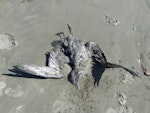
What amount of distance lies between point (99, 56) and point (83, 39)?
0.87 metres

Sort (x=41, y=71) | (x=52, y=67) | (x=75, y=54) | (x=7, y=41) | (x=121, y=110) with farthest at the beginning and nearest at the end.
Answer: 1. (x=7, y=41)
2. (x=75, y=54)
3. (x=52, y=67)
4. (x=41, y=71)
5. (x=121, y=110)

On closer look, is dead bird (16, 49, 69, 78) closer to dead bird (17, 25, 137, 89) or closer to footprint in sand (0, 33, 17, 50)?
dead bird (17, 25, 137, 89)

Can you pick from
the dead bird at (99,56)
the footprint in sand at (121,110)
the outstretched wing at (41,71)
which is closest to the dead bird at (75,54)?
the dead bird at (99,56)

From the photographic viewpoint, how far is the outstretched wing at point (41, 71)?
8.22m

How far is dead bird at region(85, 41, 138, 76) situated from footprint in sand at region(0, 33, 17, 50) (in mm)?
1914

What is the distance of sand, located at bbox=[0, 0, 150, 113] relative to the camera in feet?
26.6

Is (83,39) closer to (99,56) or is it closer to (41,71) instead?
(99,56)

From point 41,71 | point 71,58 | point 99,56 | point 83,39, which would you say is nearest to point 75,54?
point 71,58

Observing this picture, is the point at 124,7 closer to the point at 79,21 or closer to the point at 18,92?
the point at 79,21

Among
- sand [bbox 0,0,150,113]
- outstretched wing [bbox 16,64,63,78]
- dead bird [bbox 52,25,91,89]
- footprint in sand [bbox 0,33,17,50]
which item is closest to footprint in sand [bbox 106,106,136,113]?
sand [bbox 0,0,150,113]

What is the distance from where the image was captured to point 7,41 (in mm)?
9109

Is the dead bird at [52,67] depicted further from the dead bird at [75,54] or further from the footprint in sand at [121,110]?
the footprint in sand at [121,110]

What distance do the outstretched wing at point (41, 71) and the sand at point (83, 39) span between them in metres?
0.16

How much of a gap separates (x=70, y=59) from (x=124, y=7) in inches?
109
